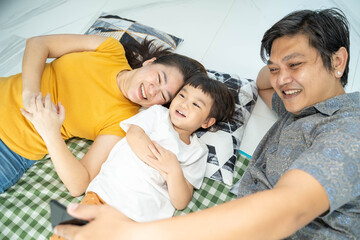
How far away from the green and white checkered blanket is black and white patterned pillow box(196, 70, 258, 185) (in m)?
0.07

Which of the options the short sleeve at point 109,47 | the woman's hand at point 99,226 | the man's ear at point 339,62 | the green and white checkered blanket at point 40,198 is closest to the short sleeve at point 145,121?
the green and white checkered blanket at point 40,198

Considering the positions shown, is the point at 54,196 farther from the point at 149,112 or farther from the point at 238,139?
the point at 238,139

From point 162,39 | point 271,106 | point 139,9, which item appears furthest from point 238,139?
point 139,9

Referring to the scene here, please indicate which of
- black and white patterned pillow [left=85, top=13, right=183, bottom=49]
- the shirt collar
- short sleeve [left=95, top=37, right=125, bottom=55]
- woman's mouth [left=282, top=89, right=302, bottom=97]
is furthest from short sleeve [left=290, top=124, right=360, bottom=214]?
black and white patterned pillow [left=85, top=13, right=183, bottom=49]

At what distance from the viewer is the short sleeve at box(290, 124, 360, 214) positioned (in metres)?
0.78

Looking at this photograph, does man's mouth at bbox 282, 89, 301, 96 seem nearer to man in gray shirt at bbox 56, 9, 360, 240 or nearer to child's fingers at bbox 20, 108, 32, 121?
man in gray shirt at bbox 56, 9, 360, 240

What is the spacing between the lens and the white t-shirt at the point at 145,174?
51.1 inches

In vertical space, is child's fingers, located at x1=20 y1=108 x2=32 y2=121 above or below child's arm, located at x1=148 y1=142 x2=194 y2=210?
above

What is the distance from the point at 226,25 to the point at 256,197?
2159 mm

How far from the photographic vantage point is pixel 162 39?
7.28 ft

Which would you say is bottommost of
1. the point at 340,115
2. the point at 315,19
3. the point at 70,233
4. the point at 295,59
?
the point at 70,233

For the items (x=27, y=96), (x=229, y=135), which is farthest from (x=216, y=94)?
(x=27, y=96)

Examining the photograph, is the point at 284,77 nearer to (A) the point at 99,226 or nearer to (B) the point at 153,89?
(B) the point at 153,89

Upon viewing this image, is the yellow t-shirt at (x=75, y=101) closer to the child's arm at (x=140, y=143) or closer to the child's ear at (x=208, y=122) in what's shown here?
the child's arm at (x=140, y=143)
